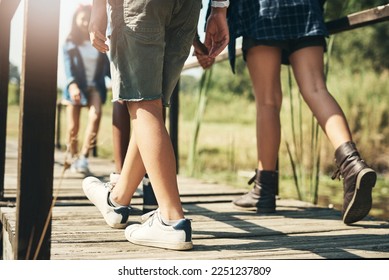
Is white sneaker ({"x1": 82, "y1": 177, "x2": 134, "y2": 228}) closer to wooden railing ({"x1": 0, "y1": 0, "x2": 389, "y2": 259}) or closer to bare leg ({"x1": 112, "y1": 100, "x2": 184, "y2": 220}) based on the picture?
bare leg ({"x1": 112, "y1": 100, "x2": 184, "y2": 220})

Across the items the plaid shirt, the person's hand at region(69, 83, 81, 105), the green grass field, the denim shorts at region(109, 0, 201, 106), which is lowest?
the green grass field

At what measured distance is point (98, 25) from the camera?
1366mm

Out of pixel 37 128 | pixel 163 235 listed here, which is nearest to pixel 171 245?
pixel 163 235

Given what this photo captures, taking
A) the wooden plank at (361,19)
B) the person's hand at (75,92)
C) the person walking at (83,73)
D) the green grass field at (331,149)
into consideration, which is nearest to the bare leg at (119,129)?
the wooden plank at (361,19)

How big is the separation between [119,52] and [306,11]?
78 centimetres

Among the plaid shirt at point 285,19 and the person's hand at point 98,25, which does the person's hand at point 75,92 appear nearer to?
the plaid shirt at point 285,19

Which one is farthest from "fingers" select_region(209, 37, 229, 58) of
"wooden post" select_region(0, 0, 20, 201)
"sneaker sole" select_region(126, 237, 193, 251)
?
"wooden post" select_region(0, 0, 20, 201)

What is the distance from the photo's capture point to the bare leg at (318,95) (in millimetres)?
1726

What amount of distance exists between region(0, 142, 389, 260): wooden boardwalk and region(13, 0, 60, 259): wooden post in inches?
2.4

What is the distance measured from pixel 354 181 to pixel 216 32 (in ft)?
1.93

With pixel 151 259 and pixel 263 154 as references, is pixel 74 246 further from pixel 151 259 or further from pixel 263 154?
pixel 263 154

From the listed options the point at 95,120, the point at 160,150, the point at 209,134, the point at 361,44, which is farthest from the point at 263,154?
the point at 361,44

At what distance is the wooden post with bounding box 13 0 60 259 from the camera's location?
42.0 inches

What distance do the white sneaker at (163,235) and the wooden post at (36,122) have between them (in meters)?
0.38
